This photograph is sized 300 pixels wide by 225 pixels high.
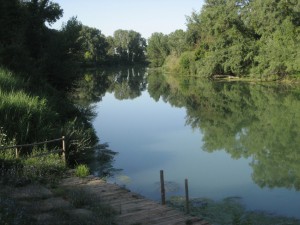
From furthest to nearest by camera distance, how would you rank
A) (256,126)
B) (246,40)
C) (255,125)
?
(246,40)
(255,125)
(256,126)

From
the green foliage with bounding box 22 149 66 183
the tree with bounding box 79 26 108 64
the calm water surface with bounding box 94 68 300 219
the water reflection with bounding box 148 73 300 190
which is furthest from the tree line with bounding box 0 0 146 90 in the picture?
the tree with bounding box 79 26 108 64

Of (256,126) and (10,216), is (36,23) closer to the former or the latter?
(256,126)

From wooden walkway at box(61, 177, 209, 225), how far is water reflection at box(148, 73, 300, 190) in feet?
17.1

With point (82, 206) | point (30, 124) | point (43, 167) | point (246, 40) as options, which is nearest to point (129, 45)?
point (246, 40)

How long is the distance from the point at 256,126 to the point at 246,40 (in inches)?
1175

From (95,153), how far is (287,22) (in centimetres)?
3325

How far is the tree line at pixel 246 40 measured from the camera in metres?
41.8

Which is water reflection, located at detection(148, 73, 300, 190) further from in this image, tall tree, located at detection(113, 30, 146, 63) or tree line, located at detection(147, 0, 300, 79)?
tall tree, located at detection(113, 30, 146, 63)

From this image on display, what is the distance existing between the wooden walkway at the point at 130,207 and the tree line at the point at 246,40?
3344cm

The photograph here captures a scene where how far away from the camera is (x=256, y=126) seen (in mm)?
20922

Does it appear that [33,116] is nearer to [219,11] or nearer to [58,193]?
[58,193]

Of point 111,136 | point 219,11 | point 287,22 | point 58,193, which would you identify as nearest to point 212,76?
point 219,11

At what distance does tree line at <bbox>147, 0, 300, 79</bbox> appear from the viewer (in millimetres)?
41781

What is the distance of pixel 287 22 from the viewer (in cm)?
4203
